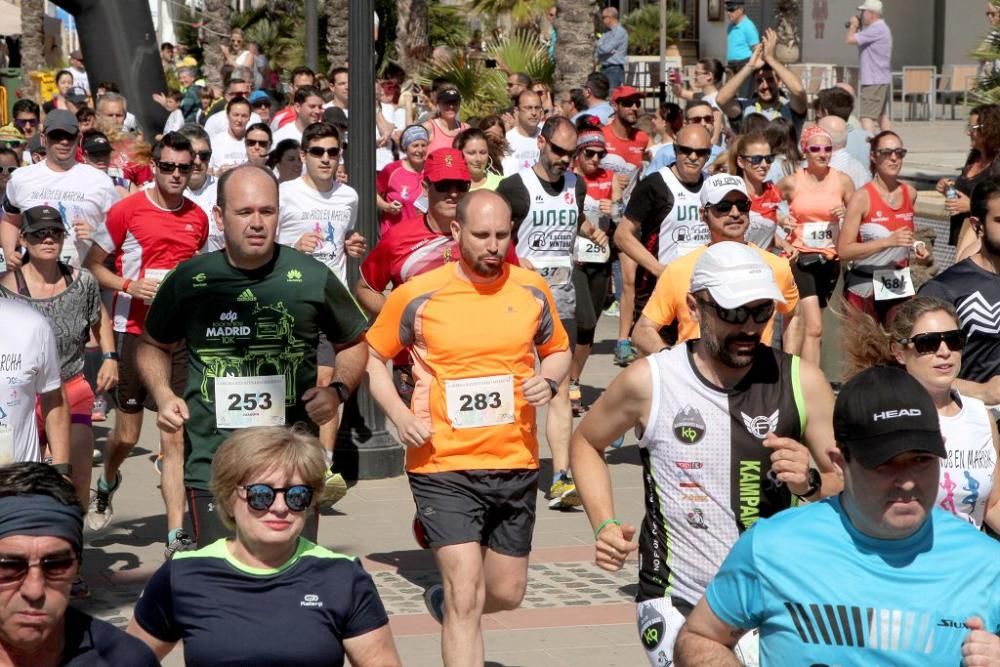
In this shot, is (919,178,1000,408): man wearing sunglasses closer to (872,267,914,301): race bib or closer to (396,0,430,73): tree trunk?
(872,267,914,301): race bib

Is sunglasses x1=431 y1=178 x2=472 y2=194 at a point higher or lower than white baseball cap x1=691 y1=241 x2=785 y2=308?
lower

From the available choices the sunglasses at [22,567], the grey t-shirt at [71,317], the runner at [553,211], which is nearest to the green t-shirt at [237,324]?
the grey t-shirt at [71,317]

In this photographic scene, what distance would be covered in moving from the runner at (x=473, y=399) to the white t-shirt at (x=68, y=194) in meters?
4.91

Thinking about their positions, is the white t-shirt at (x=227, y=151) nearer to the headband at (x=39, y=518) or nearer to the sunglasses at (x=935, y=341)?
the sunglasses at (x=935, y=341)

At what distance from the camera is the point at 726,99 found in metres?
17.5

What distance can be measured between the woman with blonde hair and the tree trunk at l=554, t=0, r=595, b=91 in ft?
67.3

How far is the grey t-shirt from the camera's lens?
813 centimetres

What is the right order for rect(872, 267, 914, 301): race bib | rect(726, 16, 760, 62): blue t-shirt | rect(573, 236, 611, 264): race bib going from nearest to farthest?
rect(872, 267, 914, 301): race bib, rect(573, 236, 611, 264): race bib, rect(726, 16, 760, 62): blue t-shirt

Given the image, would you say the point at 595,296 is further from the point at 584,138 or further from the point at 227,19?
the point at 227,19

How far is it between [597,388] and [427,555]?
15.0ft

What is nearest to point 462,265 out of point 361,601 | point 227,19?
point 361,601

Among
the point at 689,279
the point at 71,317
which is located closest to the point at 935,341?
the point at 689,279

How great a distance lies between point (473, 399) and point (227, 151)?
31.9 feet

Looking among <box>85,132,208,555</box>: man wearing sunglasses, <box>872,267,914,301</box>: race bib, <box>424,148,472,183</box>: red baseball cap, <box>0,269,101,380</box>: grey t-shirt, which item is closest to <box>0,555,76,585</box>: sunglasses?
<box>424,148,472,183</box>: red baseball cap
